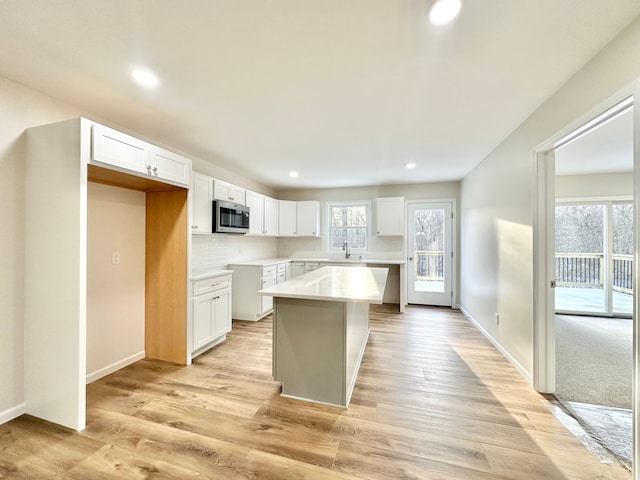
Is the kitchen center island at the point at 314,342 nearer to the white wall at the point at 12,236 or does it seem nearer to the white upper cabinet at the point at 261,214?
the white wall at the point at 12,236

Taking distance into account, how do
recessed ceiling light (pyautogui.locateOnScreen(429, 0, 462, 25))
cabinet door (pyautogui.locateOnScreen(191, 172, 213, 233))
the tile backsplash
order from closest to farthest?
recessed ceiling light (pyautogui.locateOnScreen(429, 0, 462, 25))
cabinet door (pyautogui.locateOnScreen(191, 172, 213, 233))
the tile backsplash

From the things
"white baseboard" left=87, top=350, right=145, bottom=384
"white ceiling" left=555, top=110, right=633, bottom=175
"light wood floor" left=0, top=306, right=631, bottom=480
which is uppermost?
"white ceiling" left=555, top=110, right=633, bottom=175

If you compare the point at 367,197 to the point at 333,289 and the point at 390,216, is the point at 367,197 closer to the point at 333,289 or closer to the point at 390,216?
the point at 390,216

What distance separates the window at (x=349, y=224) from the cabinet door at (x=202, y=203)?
2978 mm

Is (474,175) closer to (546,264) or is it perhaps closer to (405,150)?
(405,150)

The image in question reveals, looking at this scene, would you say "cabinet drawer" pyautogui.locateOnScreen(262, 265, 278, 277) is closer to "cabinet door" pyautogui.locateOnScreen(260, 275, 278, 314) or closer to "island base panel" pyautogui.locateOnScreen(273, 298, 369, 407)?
"cabinet door" pyautogui.locateOnScreen(260, 275, 278, 314)

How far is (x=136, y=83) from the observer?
1993 mm

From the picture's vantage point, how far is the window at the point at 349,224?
584 centimetres

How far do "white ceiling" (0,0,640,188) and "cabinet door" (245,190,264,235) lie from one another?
1693 mm

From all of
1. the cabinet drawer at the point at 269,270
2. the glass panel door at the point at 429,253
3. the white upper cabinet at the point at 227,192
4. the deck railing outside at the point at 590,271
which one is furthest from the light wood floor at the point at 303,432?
the deck railing outside at the point at 590,271

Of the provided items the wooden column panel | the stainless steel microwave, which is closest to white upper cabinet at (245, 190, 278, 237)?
the stainless steel microwave

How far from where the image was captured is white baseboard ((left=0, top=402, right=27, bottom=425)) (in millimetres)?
1930

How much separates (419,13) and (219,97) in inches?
61.9

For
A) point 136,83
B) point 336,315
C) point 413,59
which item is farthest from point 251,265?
point 413,59
